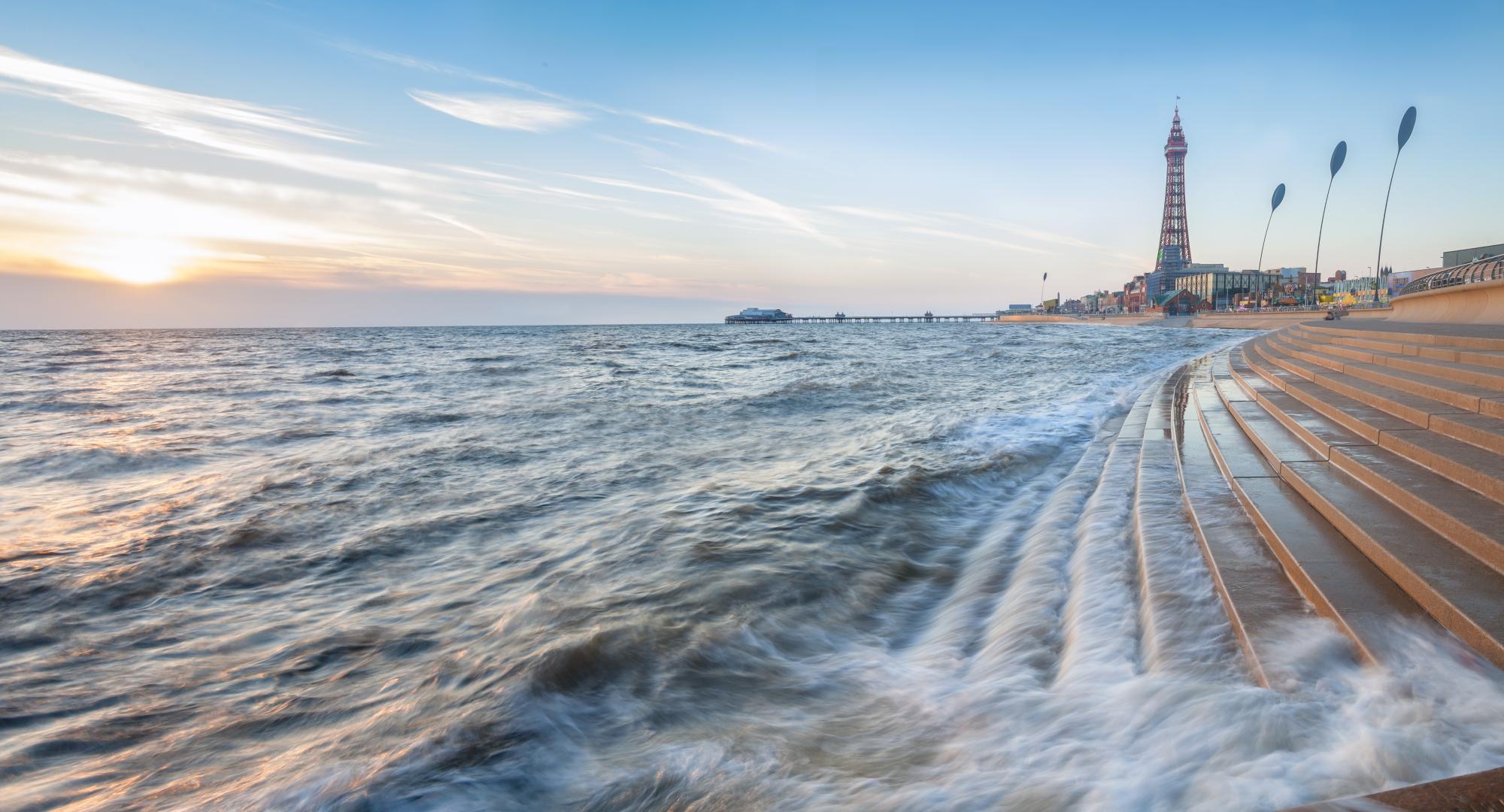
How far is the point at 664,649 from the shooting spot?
3867 mm

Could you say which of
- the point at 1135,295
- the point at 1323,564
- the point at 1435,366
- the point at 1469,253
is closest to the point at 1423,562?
the point at 1323,564

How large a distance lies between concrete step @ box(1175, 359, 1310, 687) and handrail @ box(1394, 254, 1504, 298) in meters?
10.4

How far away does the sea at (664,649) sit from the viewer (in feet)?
8.24

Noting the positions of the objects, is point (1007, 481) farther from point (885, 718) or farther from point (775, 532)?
point (885, 718)

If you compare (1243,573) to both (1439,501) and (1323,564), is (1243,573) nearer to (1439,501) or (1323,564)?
(1323,564)

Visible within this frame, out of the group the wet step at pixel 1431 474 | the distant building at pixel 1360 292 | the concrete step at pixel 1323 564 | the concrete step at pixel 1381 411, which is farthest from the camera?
the distant building at pixel 1360 292

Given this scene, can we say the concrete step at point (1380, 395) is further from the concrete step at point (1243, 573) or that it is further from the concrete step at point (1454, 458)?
the concrete step at point (1243, 573)

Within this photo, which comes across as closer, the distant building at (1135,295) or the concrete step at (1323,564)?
the concrete step at (1323,564)

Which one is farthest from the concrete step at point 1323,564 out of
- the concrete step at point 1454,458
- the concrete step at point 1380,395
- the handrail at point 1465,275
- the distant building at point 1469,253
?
the distant building at point 1469,253

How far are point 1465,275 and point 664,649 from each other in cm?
1818

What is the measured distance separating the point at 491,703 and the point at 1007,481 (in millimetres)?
6094

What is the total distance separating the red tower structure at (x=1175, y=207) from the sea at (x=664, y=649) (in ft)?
504

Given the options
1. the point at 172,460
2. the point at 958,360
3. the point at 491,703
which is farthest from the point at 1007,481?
the point at 958,360

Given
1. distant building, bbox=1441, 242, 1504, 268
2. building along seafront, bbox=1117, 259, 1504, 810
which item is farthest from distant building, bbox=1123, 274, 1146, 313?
building along seafront, bbox=1117, 259, 1504, 810
